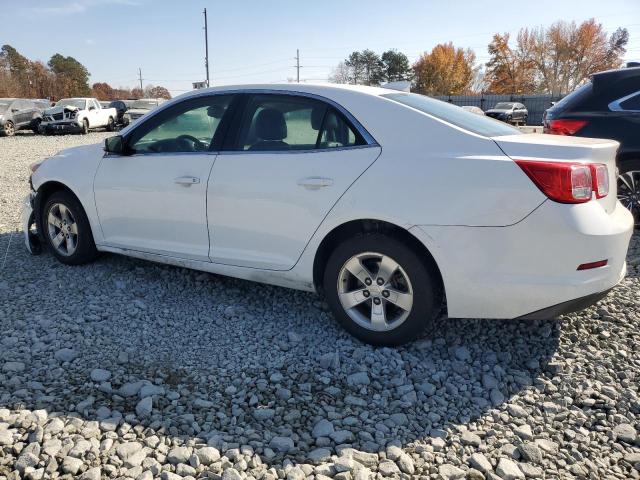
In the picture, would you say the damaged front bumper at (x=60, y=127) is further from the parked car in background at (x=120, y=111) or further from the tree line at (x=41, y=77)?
the tree line at (x=41, y=77)

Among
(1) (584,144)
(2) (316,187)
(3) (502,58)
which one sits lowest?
(2) (316,187)

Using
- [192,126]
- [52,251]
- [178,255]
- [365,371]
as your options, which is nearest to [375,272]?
[365,371]

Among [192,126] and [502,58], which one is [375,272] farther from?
[502,58]

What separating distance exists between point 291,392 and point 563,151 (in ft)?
6.43

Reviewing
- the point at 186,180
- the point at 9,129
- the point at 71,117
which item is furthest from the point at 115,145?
the point at 9,129

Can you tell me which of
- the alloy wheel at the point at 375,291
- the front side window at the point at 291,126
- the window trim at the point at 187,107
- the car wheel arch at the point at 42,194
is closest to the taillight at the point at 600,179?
the alloy wheel at the point at 375,291

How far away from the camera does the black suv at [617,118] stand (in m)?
5.63

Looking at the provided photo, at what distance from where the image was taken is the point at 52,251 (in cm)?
492

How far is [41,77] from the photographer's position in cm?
6353

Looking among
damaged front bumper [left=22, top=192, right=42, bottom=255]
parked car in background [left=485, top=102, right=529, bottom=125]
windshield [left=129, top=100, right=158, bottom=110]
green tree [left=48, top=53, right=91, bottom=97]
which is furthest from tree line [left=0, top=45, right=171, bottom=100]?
damaged front bumper [left=22, top=192, right=42, bottom=255]

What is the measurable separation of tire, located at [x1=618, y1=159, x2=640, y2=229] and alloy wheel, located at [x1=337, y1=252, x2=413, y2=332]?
3.72 meters

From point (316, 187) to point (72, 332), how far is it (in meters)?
1.89

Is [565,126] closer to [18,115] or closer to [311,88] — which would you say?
[311,88]

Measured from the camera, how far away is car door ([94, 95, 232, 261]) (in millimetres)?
3871
